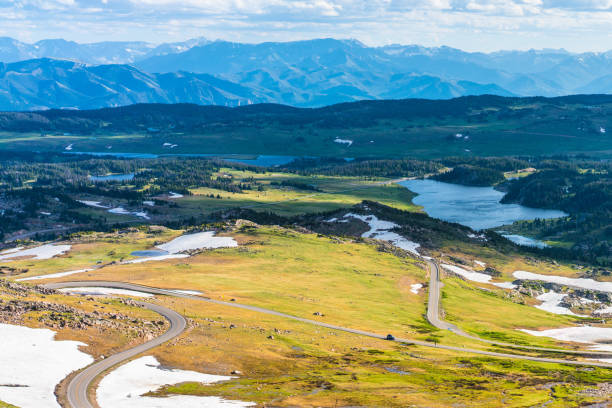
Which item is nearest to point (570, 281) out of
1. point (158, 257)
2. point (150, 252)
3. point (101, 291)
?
point (158, 257)

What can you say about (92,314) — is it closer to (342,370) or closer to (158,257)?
(342,370)

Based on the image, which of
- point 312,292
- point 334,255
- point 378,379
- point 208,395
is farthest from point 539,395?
point 334,255

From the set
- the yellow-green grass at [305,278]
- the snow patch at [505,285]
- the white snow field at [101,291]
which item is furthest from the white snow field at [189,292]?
the snow patch at [505,285]

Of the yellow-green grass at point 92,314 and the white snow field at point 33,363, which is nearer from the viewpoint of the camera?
the white snow field at point 33,363

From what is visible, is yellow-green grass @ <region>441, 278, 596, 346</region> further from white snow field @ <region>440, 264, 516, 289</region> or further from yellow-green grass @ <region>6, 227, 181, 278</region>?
yellow-green grass @ <region>6, 227, 181, 278</region>

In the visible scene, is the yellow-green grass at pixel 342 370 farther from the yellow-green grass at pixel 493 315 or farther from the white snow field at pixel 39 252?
the white snow field at pixel 39 252

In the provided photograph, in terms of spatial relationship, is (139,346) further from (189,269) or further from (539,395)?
(189,269)
